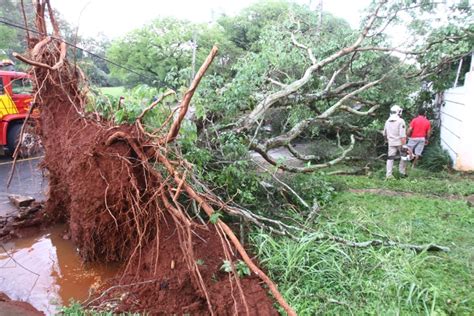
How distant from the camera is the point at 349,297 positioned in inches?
120

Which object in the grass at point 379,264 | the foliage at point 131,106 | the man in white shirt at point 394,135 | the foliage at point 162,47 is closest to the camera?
the grass at point 379,264

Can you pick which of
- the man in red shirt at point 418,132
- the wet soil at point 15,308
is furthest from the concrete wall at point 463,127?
the wet soil at point 15,308

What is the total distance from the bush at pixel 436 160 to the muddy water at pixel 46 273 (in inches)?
281

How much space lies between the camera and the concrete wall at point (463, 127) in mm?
7070

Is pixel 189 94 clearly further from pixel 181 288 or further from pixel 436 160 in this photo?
pixel 436 160

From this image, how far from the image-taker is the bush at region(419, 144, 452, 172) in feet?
25.2

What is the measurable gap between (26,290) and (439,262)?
14.5ft

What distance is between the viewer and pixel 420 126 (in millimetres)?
7508

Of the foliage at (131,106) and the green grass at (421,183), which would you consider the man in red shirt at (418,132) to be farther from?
the foliage at (131,106)

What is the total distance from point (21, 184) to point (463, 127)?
9207mm

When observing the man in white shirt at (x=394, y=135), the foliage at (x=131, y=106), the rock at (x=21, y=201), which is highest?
the foliage at (x=131, y=106)

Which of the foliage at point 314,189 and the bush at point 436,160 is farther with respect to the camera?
the bush at point 436,160

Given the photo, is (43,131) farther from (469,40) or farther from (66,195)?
(469,40)

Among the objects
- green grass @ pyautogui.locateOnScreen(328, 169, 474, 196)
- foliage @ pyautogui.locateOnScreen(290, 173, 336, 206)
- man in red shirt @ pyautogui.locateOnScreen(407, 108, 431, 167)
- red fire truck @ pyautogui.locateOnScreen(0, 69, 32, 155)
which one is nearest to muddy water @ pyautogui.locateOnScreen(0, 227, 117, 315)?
foliage @ pyautogui.locateOnScreen(290, 173, 336, 206)
